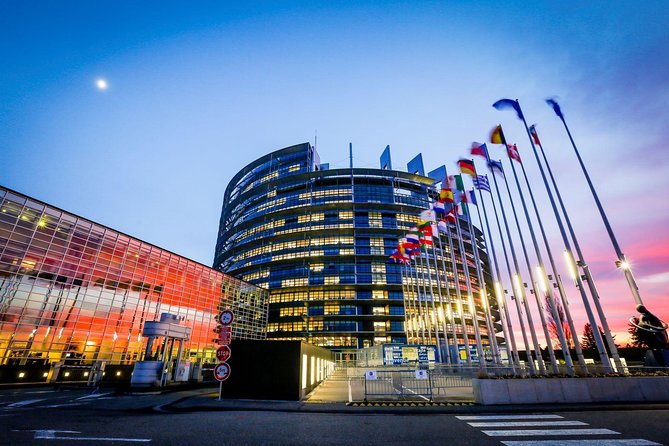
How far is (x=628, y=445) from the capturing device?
19.7 ft

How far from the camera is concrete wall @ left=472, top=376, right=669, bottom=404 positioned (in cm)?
1209

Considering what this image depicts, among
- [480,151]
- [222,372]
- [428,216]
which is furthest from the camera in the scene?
[428,216]

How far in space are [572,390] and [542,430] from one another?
690 centimetres

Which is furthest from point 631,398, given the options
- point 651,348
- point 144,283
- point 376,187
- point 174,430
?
point 376,187

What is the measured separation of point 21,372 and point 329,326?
4980 centimetres

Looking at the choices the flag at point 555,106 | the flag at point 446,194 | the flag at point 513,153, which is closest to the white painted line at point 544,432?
the flag at point 513,153

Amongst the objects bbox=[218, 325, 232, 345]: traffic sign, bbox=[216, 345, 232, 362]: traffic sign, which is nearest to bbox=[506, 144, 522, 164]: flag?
bbox=[218, 325, 232, 345]: traffic sign

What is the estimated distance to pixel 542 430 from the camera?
25.1 ft

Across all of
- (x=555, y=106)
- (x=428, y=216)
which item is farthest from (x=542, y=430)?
(x=428, y=216)

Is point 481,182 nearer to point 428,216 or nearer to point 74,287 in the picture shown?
point 428,216

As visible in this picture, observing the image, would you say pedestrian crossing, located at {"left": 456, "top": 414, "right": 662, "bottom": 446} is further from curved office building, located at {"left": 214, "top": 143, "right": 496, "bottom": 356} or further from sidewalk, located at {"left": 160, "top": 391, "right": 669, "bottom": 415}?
curved office building, located at {"left": 214, "top": 143, "right": 496, "bottom": 356}

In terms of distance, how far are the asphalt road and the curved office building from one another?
4880 centimetres

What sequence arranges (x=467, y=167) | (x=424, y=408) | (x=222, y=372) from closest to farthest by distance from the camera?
(x=424, y=408)
(x=222, y=372)
(x=467, y=167)

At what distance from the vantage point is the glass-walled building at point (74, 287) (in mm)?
24344
